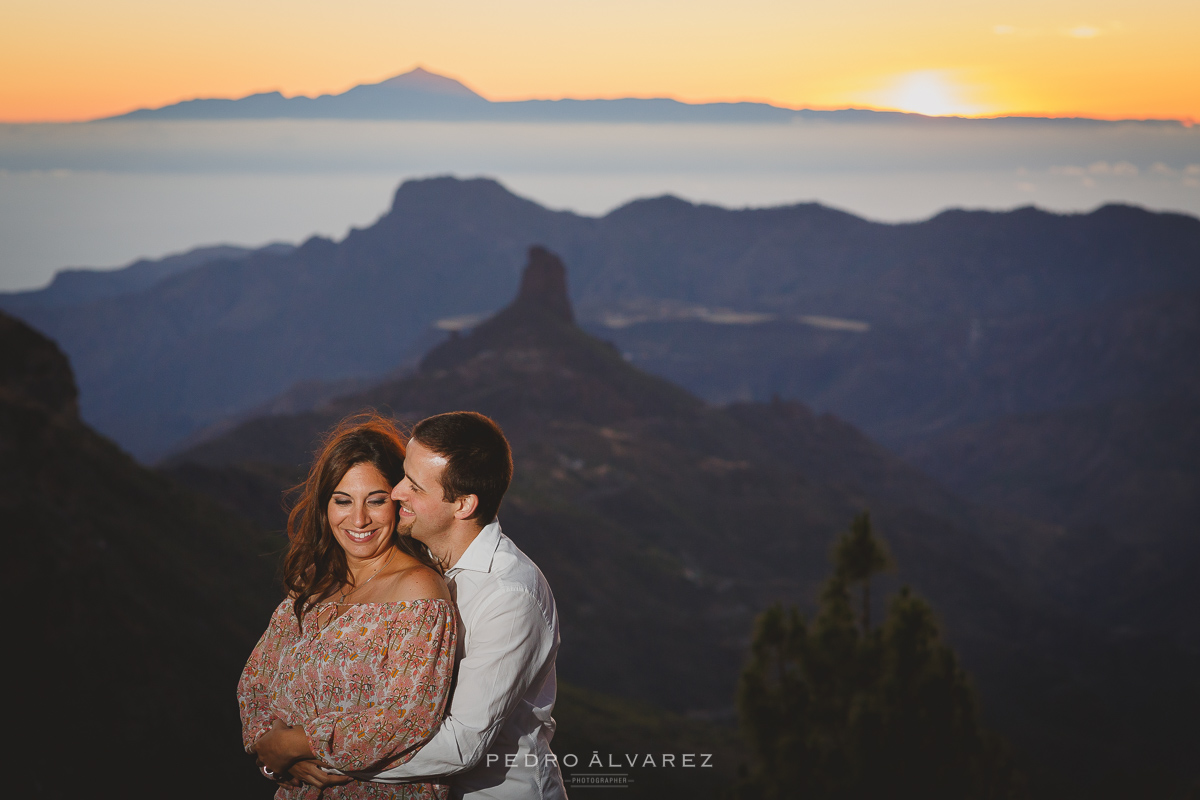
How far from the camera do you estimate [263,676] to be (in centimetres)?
496

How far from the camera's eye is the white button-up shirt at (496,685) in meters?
4.41

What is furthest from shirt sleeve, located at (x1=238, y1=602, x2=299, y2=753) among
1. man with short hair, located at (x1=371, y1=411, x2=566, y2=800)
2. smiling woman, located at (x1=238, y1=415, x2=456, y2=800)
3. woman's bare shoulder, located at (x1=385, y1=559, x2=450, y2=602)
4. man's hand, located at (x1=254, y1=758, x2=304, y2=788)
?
man with short hair, located at (x1=371, y1=411, x2=566, y2=800)

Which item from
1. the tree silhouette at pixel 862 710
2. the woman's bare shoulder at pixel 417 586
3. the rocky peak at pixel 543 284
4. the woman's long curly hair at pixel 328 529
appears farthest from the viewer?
the rocky peak at pixel 543 284

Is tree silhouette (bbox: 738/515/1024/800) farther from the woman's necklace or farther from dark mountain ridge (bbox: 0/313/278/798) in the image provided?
dark mountain ridge (bbox: 0/313/278/798)

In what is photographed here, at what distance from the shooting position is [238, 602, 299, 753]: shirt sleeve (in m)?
4.92

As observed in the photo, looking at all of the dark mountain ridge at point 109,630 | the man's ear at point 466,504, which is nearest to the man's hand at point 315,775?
the man's ear at point 466,504

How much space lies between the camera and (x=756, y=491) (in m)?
97.2

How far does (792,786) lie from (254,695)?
1370cm

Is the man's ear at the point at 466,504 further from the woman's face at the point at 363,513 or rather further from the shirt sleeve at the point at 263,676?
the shirt sleeve at the point at 263,676

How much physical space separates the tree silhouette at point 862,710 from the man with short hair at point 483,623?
12084 mm

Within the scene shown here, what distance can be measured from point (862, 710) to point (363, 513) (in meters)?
12.8

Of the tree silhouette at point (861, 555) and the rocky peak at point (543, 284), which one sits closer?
the tree silhouette at point (861, 555)

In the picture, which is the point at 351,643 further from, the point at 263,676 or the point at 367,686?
the point at 263,676

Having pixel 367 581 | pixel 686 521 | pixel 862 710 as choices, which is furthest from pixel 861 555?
pixel 686 521
